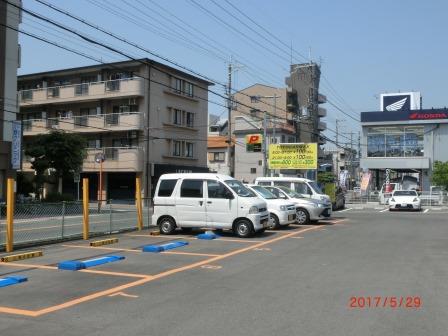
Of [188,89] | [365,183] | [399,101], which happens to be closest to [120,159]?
[188,89]

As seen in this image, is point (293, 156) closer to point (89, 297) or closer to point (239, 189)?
point (239, 189)

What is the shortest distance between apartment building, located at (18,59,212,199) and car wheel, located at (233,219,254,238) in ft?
87.2

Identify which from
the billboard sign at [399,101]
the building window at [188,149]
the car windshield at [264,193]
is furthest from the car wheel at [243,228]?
the billboard sign at [399,101]

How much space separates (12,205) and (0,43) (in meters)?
20.7

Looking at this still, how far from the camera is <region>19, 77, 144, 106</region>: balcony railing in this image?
42.4m

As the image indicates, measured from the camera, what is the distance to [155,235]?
667 inches

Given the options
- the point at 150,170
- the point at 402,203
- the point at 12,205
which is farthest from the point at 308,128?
the point at 12,205

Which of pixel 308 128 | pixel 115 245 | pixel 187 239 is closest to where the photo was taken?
pixel 115 245

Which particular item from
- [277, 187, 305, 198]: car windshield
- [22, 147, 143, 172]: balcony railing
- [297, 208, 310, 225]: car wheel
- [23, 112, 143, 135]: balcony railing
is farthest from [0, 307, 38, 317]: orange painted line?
[23, 112, 143, 135]: balcony railing

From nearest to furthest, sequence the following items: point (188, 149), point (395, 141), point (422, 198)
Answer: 1. point (422, 198)
2. point (188, 149)
3. point (395, 141)

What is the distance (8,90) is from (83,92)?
1445 cm

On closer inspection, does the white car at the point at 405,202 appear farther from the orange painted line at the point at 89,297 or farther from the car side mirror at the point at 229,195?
the orange painted line at the point at 89,297

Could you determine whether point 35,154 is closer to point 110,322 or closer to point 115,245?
point 115,245

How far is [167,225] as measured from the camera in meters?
17.0
